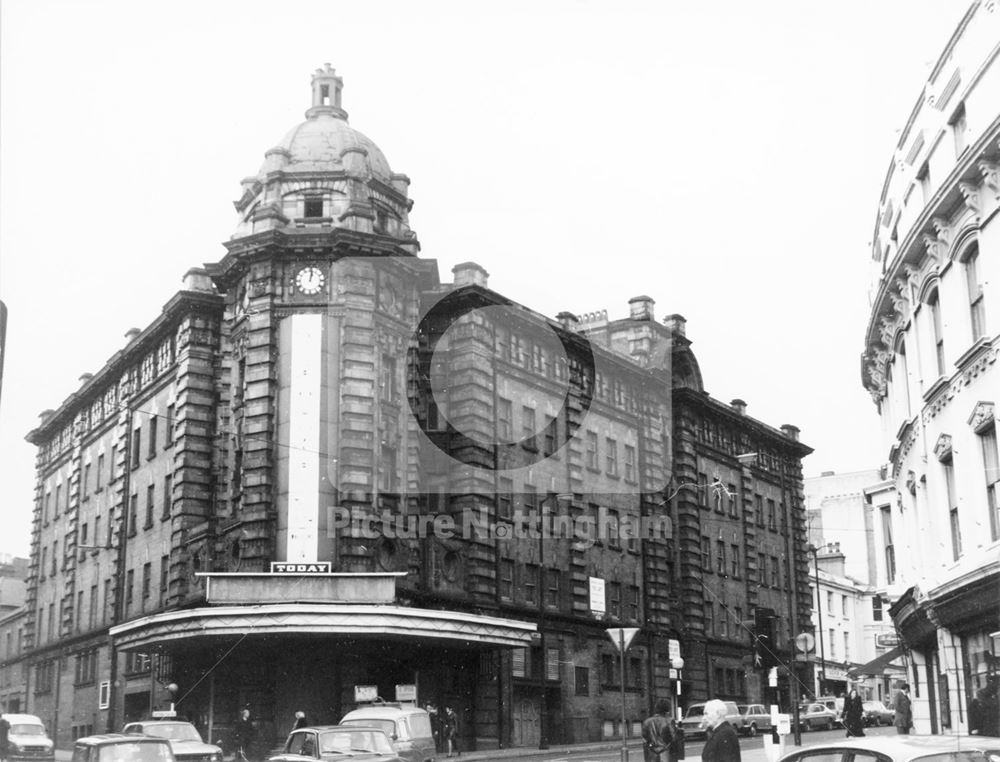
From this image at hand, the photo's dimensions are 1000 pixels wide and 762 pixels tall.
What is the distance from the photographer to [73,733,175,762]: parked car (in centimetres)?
2003

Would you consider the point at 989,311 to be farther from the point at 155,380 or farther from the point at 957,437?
the point at 155,380

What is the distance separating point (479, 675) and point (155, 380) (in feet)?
56.1

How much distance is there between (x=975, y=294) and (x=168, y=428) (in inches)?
1249

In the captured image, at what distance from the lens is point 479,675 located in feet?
140

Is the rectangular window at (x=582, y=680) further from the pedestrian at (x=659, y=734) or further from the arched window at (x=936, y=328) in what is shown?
the pedestrian at (x=659, y=734)

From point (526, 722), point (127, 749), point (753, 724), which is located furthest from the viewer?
point (753, 724)

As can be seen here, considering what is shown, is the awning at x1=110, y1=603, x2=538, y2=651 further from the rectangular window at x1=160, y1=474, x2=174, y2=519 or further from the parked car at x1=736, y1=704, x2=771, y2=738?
the parked car at x1=736, y1=704, x2=771, y2=738

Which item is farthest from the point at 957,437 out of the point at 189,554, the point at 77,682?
the point at 77,682

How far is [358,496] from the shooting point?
130ft

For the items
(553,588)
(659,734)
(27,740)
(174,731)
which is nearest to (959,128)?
(659,734)

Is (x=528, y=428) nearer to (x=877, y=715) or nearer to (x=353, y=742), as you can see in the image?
(x=877, y=715)

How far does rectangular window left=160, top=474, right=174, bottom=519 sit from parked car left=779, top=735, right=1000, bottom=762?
3729cm

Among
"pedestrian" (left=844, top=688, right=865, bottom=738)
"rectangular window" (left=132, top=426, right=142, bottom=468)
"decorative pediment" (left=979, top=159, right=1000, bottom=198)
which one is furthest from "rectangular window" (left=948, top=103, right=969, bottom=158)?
"rectangular window" (left=132, top=426, right=142, bottom=468)

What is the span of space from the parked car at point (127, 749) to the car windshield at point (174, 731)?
5953 mm
